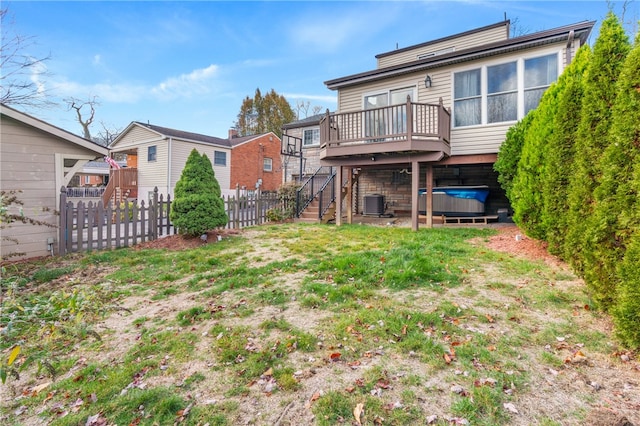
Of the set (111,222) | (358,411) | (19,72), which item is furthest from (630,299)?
(19,72)

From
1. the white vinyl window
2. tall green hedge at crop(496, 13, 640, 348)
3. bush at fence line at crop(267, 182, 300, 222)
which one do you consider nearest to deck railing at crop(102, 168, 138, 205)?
the white vinyl window

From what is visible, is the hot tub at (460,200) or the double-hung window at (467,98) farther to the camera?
the hot tub at (460,200)

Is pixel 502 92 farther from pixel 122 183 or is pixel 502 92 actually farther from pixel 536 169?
pixel 122 183

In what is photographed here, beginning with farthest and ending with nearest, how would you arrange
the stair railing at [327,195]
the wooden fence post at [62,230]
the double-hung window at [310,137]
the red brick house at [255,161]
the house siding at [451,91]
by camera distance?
the red brick house at [255,161]
the double-hung window at [310,137]
the stair railing at [327,195]
the house siding at [451,91]
the wooden fence post at [62,230]

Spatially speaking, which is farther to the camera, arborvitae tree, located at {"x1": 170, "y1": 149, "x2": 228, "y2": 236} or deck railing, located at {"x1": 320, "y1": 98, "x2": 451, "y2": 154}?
deck railing, located at {"x1": 320, "y1": 98, "x2": 451, "y2": 154}

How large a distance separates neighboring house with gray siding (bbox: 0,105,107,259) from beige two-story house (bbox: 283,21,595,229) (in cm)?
680

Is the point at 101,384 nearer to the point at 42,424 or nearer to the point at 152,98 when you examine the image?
the point at 42,424

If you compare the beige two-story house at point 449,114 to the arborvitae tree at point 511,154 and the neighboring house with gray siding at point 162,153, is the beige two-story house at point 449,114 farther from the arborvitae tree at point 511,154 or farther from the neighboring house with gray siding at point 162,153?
the neighboring house with gray siding at point 162,153

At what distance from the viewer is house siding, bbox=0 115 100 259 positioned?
646 centimetres

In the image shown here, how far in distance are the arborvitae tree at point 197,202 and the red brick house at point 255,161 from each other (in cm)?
1350

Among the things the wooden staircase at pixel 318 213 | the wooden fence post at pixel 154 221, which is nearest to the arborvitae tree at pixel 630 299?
the wooden staircase at pixel 318 213

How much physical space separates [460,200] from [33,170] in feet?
36.5

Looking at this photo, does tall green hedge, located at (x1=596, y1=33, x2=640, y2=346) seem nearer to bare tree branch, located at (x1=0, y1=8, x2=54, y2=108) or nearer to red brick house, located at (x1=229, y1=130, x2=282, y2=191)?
bare tree branch, located at (x1=0, y1=8, x2=54, y2=108)

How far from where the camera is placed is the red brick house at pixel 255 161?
75.6ft
